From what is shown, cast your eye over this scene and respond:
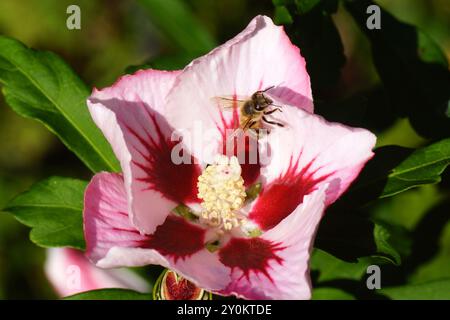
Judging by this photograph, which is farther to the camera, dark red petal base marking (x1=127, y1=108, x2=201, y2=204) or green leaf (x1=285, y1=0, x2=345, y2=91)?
green leaf (x1=285, y1=0, x2=345, y2=91)

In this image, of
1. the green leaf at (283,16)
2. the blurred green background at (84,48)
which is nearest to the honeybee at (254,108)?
the green leaf at (283,16)

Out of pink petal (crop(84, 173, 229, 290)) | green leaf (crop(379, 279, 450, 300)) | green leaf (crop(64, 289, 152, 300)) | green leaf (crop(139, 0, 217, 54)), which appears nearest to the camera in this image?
pink petal (crop(84, 173, 229, 290))


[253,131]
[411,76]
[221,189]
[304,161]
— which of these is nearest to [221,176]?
[221,189]

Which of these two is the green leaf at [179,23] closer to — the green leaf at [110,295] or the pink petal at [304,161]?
the pink petal at [304,161]

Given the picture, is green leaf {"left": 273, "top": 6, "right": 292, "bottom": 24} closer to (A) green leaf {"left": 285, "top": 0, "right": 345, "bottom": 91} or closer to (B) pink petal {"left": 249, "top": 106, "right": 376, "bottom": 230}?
(A) green leaf {"left": 285, "top": 0, "right": 345, "bottom": 91}

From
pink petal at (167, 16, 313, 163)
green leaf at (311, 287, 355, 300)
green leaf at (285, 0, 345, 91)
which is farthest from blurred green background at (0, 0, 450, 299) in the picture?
pink petal at (167, 16, 313, 163)
